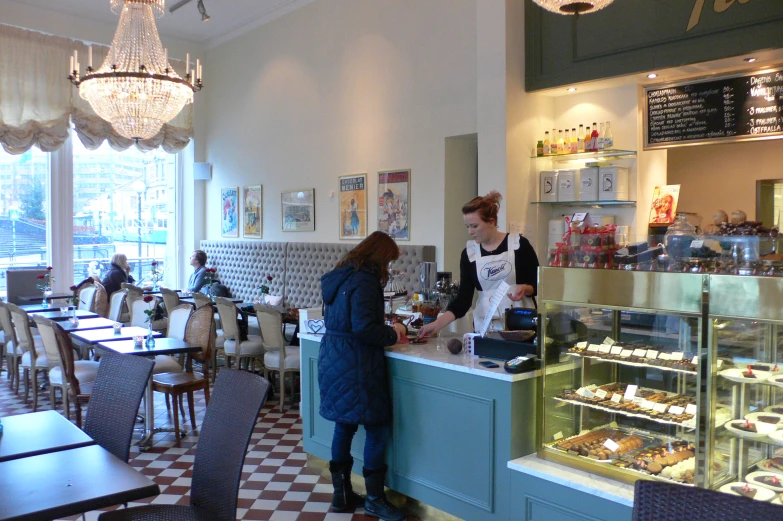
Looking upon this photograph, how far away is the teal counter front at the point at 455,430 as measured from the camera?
314 centimetres

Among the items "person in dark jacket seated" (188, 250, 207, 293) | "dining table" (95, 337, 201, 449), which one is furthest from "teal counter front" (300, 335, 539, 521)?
"person in dark jacket seated" (188, 250, 207, 293)

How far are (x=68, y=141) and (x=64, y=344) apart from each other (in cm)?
609

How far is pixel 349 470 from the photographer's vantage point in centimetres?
387

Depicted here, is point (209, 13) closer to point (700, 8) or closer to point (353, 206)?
point (353, 206)

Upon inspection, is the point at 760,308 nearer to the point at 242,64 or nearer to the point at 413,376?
the point at 413,376

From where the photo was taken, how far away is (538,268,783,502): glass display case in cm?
239

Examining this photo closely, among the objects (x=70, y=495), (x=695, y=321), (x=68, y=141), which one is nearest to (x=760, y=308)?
(x=695, y=321)

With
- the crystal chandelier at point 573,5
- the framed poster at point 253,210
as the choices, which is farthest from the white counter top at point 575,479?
the framed poster at point 253,210

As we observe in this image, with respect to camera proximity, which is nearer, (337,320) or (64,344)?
(337,320)

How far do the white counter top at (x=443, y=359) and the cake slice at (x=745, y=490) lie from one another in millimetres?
957

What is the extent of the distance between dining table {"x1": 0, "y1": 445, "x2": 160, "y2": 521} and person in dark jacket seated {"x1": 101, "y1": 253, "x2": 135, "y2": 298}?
7.22 metres

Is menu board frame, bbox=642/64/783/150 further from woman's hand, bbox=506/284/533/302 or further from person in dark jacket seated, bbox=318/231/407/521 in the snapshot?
person in dark jacket seated, bbox=318/231/407/521

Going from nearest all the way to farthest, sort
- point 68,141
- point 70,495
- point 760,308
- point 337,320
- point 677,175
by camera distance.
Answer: point 70,495 → point 760,308 → point 337,320 → point 677,175 → point 68,141

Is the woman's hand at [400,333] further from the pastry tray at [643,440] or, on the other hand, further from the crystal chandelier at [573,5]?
the crystal chandelier at [573,5]
